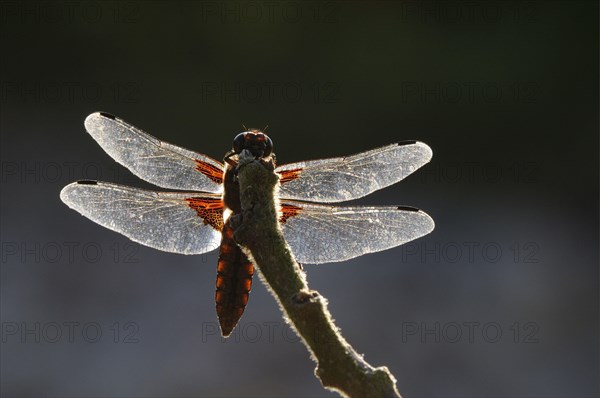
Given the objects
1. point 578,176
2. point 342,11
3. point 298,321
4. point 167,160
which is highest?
point 342,11

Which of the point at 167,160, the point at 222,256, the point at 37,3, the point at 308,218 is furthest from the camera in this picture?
the point at 37,3

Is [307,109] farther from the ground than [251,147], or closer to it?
farther from the ground

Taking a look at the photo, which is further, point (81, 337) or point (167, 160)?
point (81, 337)

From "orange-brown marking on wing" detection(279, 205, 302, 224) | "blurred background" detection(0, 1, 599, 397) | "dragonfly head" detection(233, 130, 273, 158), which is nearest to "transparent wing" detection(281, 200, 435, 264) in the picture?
"orange-brown marking on wing" detection(279, 205, 302, 224)

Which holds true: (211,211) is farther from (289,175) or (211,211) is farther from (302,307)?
(302,307)

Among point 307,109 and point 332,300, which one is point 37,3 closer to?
point 307,109

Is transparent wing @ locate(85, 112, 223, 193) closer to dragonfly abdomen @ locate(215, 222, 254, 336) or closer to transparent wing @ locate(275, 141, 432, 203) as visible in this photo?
transparent wing @ locate(275, 141, 432, 203)

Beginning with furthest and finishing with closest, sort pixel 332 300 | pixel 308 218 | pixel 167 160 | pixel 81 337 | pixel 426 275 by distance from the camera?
pixel 426 275
pixel 332 300
pixel 81 337
pixel 167 160
pixel 308 218

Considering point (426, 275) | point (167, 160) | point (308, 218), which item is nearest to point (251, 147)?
point (308, 218)
